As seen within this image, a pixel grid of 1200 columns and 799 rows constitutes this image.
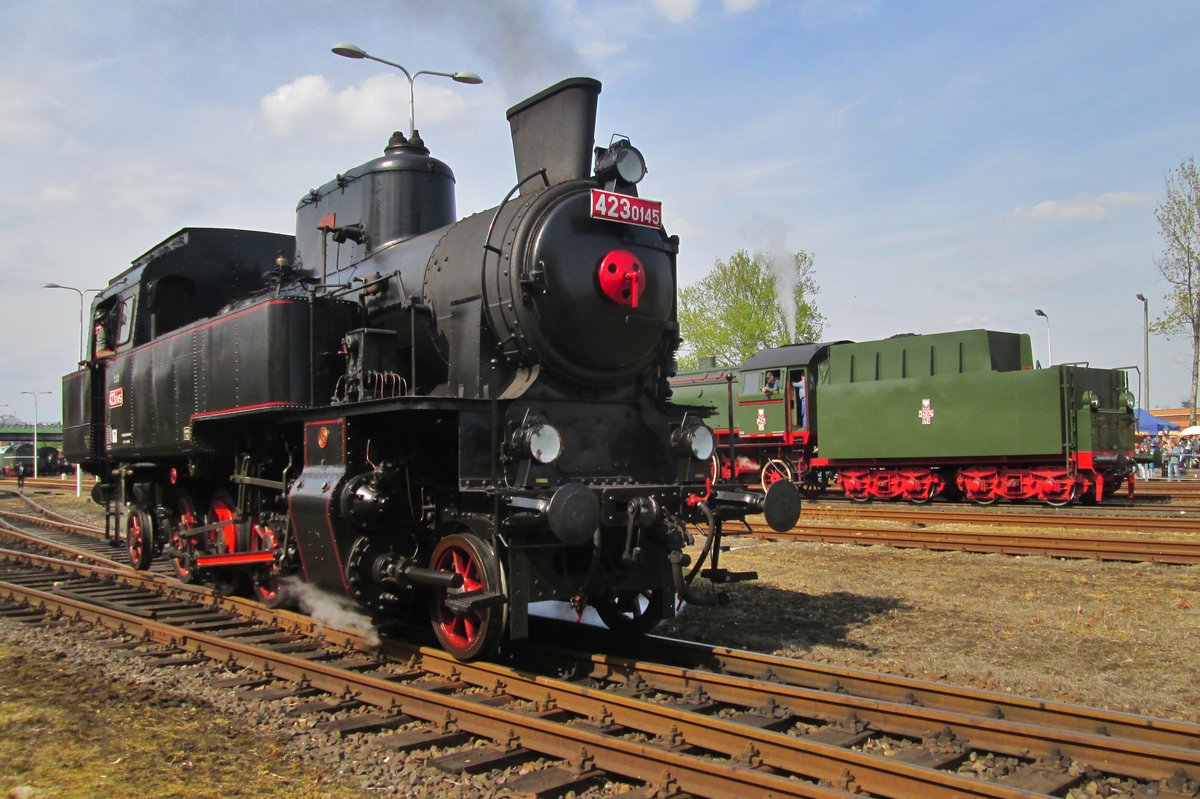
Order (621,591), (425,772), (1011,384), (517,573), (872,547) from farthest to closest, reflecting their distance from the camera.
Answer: (1011,384), (872,547), (621,591), (517,573), (425,772)

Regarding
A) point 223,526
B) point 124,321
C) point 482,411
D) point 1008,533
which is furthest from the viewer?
point 1008,533

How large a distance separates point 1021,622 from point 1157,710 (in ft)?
8.08

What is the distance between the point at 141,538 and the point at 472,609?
726 centimetres

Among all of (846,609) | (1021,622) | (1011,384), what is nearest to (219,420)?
(846,609)

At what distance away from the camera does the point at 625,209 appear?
21.8 feet

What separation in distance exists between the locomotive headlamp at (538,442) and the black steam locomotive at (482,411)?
0.05ft

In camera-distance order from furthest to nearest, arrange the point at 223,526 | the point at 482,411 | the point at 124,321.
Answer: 1. the point at 124,321
2. the point at 223,526
3. the point at 482,411

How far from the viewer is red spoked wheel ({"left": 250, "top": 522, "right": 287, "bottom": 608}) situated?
7750 millimetres

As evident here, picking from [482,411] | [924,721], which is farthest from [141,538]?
[924,721]

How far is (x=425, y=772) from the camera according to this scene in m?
4.46

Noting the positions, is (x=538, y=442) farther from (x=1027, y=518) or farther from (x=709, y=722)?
(x=1027, y=518)

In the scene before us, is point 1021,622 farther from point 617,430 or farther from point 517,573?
point 517,573

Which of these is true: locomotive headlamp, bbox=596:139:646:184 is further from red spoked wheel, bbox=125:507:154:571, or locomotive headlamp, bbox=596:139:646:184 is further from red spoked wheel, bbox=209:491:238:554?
red spoked wheel, bbox=125:507:154:571

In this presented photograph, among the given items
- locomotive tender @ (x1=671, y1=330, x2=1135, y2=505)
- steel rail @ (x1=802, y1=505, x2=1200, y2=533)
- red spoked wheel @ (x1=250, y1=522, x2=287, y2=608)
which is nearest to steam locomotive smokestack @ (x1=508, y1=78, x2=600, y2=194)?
red spoked wheel @ (x1=250, y1=522, x2=287, y2=608)
